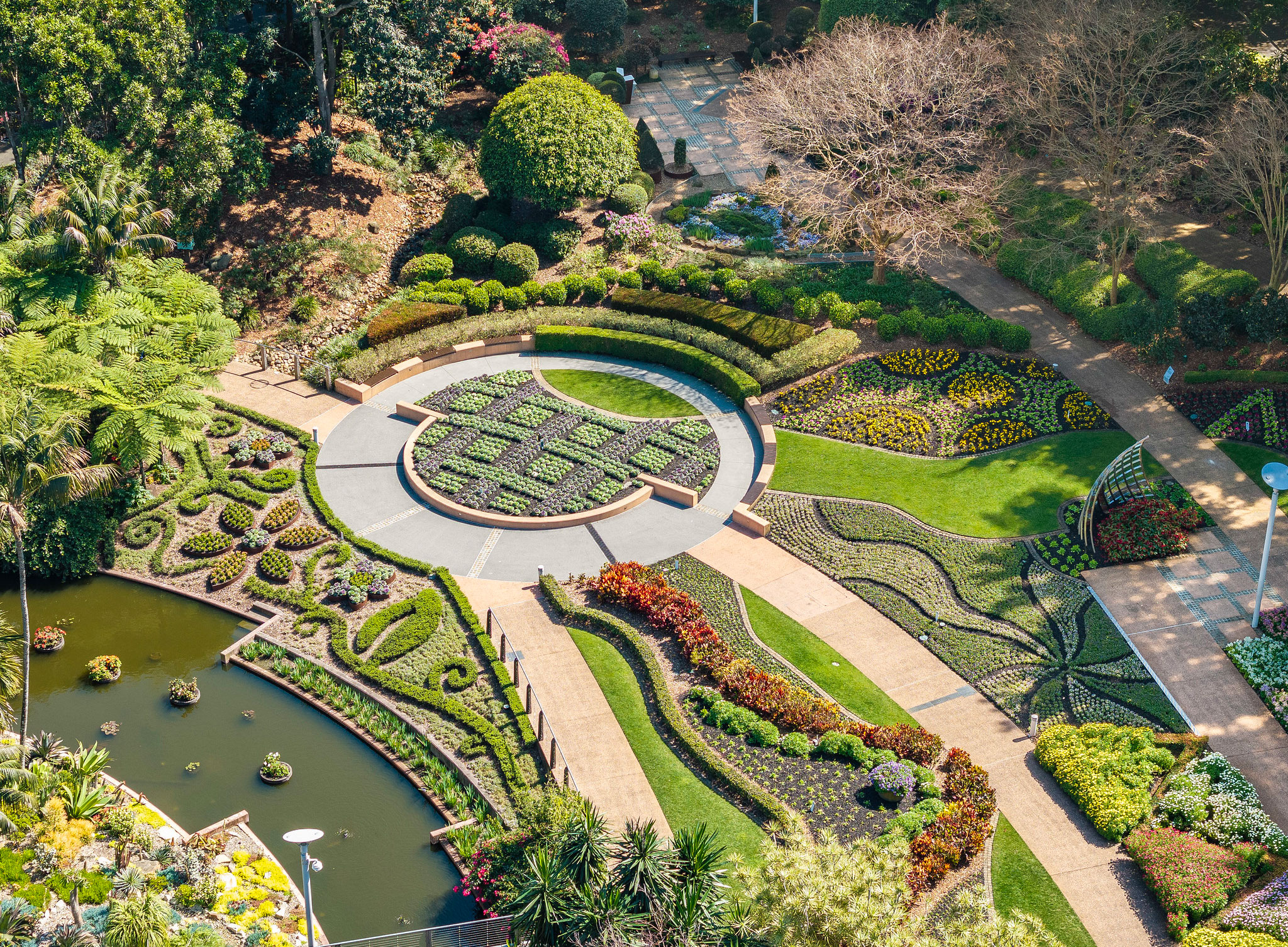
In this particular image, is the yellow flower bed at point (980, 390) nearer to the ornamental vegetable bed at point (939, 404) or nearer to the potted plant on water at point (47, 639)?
the ornamental vegetable bed at point (939, 404)

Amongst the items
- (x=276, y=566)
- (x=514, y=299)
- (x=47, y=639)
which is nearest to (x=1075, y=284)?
(x=514, y=299)

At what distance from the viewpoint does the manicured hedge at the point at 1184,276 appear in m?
39.9

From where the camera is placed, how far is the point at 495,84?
53.3m

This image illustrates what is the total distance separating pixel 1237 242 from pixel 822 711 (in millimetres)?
28535

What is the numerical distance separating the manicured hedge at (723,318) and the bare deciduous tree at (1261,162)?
1441 cm

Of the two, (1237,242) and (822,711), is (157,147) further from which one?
(1237,242)

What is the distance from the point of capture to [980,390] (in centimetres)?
3922

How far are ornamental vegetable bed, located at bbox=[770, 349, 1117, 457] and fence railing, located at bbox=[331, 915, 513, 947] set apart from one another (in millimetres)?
20259

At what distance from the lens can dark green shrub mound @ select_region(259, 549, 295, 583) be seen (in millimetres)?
32438

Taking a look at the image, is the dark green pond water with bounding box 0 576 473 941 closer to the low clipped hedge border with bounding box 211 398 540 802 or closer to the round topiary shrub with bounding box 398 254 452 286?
the low clipped hedge border with bounding box 211 398 540 802

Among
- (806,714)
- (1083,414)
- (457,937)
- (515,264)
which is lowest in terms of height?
(457,937)

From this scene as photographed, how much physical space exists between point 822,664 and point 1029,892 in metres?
7.57

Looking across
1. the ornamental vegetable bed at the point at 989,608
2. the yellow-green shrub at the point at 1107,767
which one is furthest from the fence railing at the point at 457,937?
the ornamental vegetable bed at the point at 989,608

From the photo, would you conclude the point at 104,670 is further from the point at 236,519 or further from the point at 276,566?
the point at 236,519
